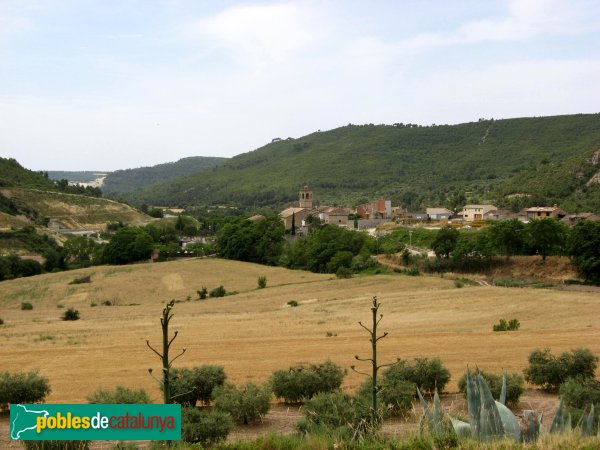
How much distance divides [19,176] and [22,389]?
5491 inches

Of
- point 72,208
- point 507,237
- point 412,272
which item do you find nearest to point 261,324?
point 412,272

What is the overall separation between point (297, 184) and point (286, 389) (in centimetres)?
17570

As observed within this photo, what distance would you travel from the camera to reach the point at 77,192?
144 meters

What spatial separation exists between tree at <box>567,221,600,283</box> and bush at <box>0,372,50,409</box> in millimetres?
47256

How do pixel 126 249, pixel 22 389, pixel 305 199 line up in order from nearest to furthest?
pixel 22 389
pixel 126 249
pixel 305 199

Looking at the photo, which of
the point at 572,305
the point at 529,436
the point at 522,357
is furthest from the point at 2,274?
the point at 529,436

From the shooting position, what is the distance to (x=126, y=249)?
7775 centimetres

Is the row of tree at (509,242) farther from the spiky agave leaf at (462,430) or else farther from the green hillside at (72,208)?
the green hillside at (72,208)

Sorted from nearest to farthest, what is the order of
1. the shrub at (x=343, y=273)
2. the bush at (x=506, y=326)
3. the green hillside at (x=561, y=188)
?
the bush at (x=506, y=326)
the shrub at (x=343, y=273)
the green hillside at (x=561, y=188)

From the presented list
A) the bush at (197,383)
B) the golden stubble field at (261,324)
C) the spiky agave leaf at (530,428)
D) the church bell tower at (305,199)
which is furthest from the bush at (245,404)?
the church bell tower at (305,199)

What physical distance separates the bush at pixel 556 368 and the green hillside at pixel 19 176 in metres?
128

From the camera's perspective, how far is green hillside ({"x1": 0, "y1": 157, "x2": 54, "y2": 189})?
136m

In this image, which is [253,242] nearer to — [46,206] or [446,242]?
[446,242]

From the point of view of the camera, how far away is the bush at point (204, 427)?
11.2 meters
